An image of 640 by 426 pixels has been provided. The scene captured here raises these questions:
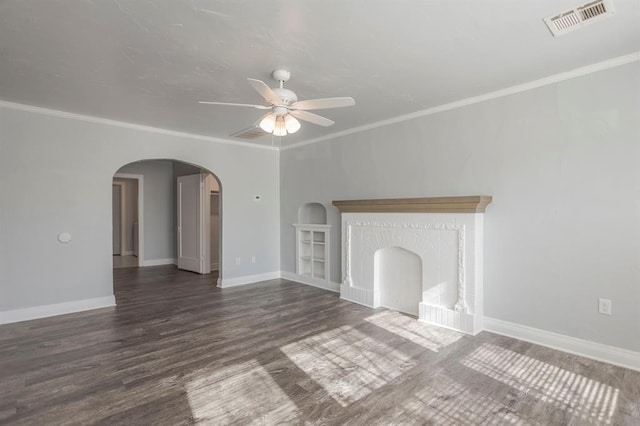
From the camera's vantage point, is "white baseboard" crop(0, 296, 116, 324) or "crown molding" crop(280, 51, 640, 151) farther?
"white baseboard" crop(0, 296, 116, 324)

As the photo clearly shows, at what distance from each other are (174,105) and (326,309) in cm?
318

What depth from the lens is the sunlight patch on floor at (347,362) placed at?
2.54 m

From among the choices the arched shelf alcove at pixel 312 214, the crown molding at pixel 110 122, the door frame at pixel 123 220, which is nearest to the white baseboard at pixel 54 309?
the crown molding at pixel 110 122

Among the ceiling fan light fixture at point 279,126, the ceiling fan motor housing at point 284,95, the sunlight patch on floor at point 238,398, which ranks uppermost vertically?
the ceiling fan motor housing at point 284,95

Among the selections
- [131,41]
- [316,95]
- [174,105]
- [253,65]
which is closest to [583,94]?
[316,95]

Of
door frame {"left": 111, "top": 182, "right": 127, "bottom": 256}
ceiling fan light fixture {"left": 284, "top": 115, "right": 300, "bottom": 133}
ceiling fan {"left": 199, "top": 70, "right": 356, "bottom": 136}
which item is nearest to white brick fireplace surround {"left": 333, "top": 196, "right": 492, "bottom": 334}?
ceiling fan {"left": 199, "top": 70, "right": 356, "bottom": 136}

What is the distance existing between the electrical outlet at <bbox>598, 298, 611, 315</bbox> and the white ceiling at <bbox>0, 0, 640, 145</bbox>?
2107 mm

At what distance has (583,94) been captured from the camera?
3.06 meters

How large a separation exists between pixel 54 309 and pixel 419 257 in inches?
184

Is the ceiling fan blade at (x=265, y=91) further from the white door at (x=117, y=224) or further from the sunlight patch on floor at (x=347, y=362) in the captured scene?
the white door at (x=117, y=224)

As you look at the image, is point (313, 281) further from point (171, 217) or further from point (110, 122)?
point (171, 217)

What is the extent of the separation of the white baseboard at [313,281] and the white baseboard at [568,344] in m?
2.40

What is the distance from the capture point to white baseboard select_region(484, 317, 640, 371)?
2840 millimetres

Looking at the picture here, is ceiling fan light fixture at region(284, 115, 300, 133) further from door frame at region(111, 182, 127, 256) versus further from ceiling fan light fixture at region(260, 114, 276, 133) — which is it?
door frame at region(111, 182, 127, 256)
